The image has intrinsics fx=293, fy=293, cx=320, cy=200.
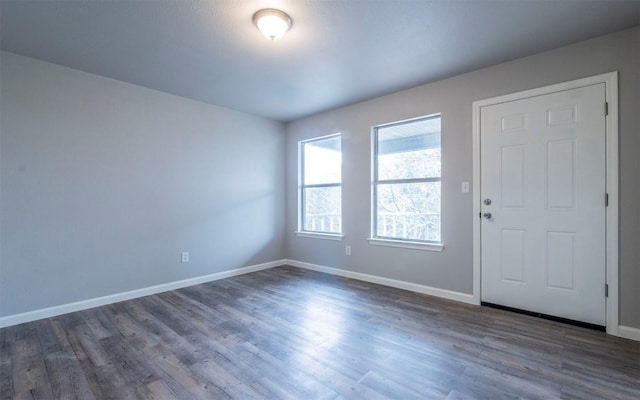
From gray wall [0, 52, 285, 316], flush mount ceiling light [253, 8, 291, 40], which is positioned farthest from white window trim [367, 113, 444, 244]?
flush mount ceiling light [253, 8, 291, 40]

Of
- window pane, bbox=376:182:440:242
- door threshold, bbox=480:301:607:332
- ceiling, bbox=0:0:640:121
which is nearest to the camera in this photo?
ceiling, bbox=0:0:640:121

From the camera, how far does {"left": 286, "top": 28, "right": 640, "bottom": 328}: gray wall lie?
2.33m

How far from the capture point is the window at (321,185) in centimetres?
443

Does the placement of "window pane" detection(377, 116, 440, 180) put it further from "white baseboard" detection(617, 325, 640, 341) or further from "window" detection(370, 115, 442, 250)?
"white baseboard" detection(617, 325, 640, 341)

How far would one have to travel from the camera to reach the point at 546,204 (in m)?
2.70

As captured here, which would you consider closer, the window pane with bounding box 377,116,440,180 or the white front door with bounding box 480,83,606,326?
the white front door with bounding box 480,83,606,326

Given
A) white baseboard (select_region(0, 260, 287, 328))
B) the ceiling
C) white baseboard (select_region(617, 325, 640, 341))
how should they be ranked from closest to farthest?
the ceiling → white baseboard (select_region(617, 325, 640, 341)) → white baseboard (select_region(0, 260, 287, 328))

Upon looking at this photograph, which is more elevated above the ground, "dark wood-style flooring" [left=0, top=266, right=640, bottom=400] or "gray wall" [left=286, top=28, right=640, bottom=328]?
"gray wall" [left=286, top=28, right=640, bottom=328]

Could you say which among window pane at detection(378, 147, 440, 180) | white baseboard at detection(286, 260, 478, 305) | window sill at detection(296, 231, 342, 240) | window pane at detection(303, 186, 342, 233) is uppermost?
window pane at detection(378, 147, 440, 180)

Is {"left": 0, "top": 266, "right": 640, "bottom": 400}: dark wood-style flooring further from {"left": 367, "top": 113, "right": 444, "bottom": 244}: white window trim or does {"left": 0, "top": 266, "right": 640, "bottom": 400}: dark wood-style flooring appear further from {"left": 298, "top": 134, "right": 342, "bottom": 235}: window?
{"left": 298, "top": 134, "right": 342, "bottom": 235}: window

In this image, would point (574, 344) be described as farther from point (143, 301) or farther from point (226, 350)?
point (143, 301)

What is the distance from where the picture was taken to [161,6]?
2049mm

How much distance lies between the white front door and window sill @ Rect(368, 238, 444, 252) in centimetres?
48

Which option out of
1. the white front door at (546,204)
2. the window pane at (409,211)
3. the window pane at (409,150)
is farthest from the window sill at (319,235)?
the white front door at (546,204)
